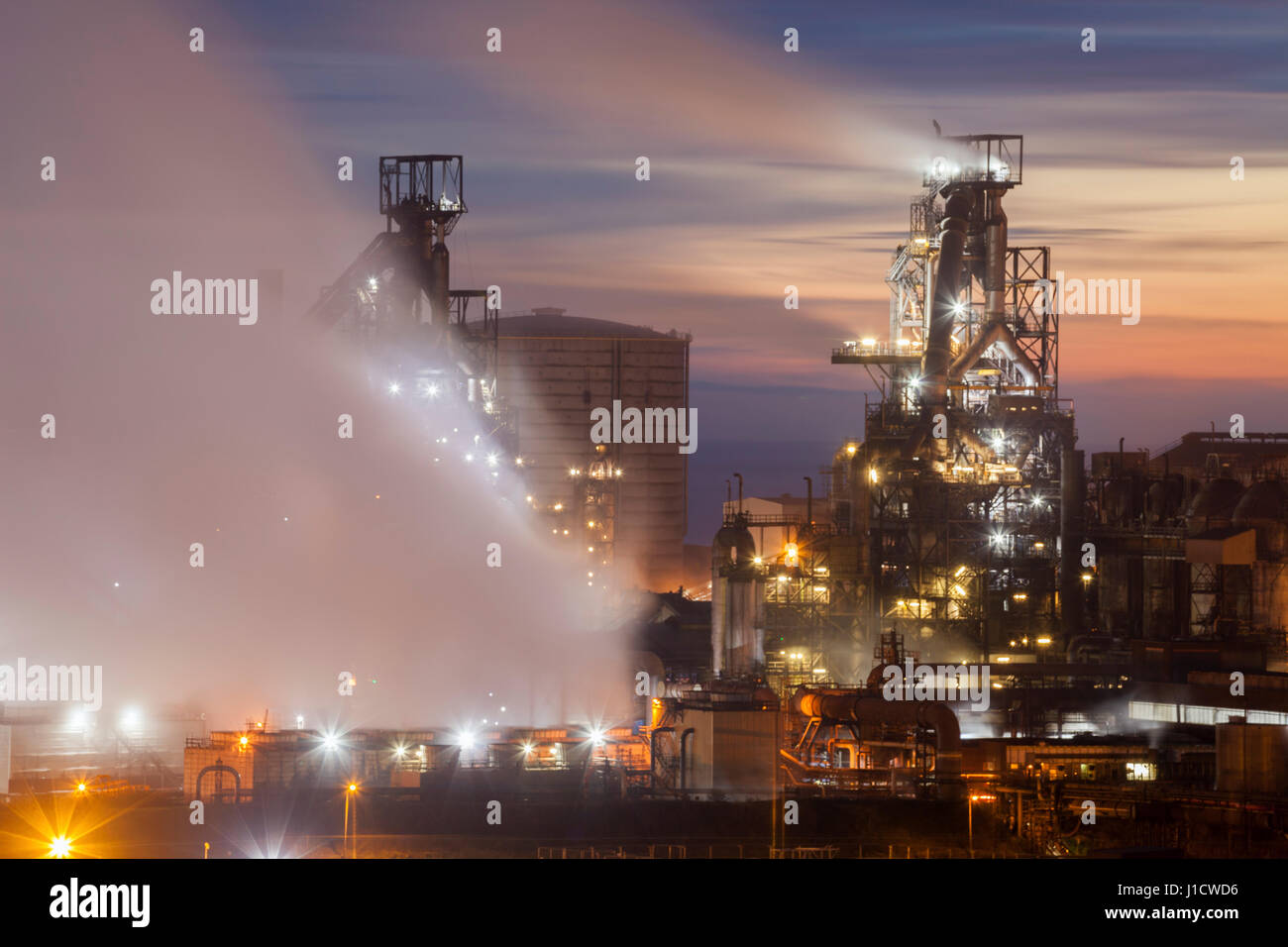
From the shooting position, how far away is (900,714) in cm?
3484

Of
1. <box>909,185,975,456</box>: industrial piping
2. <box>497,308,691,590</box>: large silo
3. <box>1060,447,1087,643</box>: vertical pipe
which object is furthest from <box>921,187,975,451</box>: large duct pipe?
<box>497,308,691,590</box>: large silo

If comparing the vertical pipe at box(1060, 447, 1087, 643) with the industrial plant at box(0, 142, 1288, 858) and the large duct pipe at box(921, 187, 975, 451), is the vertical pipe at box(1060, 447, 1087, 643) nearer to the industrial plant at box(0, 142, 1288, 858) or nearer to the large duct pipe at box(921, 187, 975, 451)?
the industrial plant at box(0, 142, 1288, 858)

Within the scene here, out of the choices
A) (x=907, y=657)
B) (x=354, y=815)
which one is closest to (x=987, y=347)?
(x=907, y=657)

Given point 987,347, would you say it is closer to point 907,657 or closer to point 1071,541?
point 1071,541

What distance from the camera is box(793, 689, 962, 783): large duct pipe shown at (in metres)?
33.6

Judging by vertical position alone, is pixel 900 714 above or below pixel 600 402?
below

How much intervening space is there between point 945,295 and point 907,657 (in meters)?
12.6

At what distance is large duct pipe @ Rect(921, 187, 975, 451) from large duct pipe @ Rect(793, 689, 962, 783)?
47.9 ft

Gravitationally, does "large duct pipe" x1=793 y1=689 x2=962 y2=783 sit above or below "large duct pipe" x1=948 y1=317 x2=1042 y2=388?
below

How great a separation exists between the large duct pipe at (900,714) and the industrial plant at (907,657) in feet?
0.30

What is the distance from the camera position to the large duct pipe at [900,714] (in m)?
33.6

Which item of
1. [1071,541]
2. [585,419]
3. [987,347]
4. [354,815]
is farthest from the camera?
[585,419]

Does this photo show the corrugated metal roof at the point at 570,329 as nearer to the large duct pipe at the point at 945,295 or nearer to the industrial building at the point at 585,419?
the industrial building at the point at 585,419
